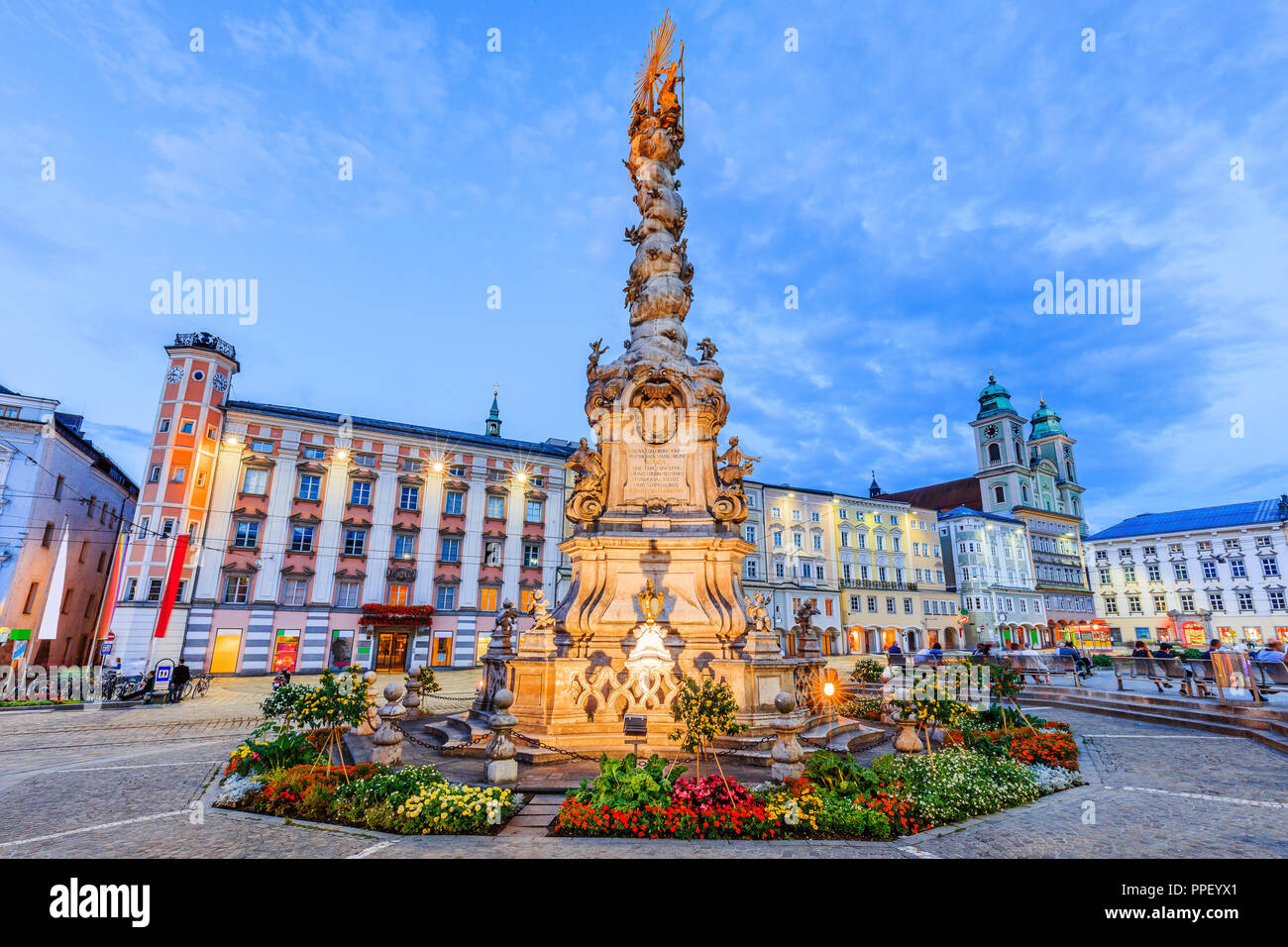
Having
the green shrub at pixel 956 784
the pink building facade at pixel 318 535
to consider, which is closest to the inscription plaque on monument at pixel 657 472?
the green shrub at pixel 956 784

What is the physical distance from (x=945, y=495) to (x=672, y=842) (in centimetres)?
9946

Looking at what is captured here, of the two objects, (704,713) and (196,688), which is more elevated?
(704,713)

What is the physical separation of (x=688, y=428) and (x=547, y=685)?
676 centimetres

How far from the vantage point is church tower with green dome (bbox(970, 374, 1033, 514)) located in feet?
273

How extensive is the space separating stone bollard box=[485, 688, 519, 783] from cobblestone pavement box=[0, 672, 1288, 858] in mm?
2370

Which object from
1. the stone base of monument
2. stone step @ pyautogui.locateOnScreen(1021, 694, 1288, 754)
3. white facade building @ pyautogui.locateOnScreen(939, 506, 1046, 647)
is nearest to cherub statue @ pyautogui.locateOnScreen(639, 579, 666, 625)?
the stone base of monument

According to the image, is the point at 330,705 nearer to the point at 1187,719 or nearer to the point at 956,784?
the point at 956,784

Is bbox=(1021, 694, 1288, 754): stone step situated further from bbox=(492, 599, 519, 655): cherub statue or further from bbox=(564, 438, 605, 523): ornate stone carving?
bbox=(492, 599, 519, 655): cherub statue

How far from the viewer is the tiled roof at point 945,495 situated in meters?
88.9

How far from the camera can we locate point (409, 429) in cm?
4481

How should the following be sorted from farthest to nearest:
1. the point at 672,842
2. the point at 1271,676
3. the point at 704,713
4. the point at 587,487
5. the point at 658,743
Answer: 1. the point at 1271,676
2. the point at 587,487
3. the point at 658,743
4. the point at 704,713
5. the point at 672,842

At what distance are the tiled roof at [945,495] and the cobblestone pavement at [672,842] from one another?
8232 centimetres

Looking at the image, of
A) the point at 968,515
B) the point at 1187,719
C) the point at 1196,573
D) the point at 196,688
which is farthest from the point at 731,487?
the point at 1196,573
